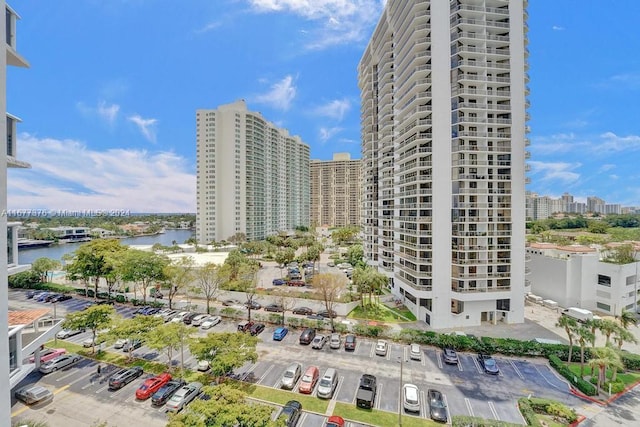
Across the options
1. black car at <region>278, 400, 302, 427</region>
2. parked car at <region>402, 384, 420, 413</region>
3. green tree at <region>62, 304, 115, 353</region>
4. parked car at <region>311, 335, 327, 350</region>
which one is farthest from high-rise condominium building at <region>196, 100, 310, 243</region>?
parked car at <region>402, 384, 420, 413</region>

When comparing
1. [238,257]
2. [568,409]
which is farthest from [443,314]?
[238,257]

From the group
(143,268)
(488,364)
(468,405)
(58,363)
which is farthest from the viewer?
(143,268)

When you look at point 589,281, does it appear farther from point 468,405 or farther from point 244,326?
point 244,326

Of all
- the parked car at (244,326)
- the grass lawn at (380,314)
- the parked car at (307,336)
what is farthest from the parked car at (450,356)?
the parked car at (244,326)

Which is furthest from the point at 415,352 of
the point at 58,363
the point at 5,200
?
the point at 58,363

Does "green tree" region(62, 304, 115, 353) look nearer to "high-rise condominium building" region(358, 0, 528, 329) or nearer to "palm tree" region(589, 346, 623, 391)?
"high-rise condominium building" region(358, 0, 528, 329)
